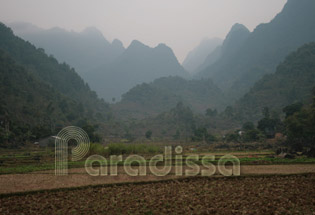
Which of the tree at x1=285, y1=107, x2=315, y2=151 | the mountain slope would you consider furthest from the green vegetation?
the mountain slope

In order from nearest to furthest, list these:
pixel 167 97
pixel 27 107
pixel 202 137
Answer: pixel 202 137
pixel 27 107
pixel 167 97

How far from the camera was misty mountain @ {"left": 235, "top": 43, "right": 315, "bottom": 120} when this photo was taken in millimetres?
70100

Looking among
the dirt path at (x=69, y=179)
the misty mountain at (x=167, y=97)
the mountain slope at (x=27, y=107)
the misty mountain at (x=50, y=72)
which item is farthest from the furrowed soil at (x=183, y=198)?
the misty mountain at (x=167, y=97)

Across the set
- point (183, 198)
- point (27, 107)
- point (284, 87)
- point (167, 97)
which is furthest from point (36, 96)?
point (284, 87)

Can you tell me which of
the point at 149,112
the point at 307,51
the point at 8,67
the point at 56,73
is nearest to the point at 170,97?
the point at 149,112

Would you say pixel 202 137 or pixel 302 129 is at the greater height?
pixel 302 129

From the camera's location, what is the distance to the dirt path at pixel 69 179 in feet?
41.3

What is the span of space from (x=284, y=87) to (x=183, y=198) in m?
76.4

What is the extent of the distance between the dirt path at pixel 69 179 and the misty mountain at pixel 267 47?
11188 centimetres

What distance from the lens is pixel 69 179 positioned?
46.5ft

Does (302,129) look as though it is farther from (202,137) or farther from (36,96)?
(36,96)

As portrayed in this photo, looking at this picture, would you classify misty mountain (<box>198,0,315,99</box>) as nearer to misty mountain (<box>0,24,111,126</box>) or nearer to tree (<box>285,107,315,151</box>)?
misty mountain (<box>0,24,111,126</box>)

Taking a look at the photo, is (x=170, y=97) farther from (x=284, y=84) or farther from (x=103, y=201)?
(x=103, y=201)

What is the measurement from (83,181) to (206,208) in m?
7.47
